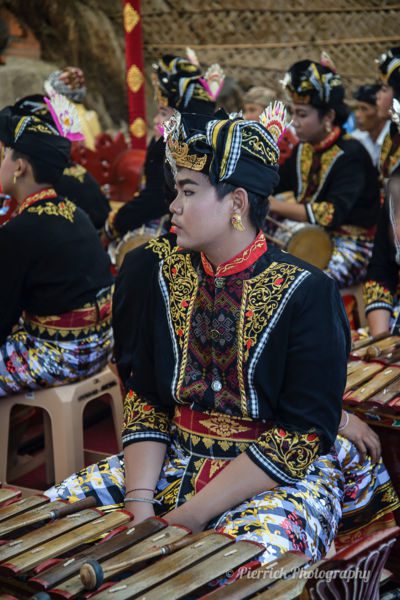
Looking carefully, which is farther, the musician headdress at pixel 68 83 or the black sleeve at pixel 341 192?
the musician headdress at pixel 68 83

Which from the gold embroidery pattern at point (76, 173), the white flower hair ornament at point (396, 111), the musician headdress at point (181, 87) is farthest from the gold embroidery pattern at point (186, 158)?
the gold embroidery pattern at point (76, 173)

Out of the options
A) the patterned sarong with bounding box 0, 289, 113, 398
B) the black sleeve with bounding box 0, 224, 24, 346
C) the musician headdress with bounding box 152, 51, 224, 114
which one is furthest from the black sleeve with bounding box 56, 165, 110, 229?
the black sleeve with bounding box 0, 224, 24, 346

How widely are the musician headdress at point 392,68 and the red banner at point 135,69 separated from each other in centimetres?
276

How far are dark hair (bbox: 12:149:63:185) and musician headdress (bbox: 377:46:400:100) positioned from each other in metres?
1.62

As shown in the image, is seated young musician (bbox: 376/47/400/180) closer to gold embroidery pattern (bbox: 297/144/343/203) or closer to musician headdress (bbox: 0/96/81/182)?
gold embroidery pattern (bbox: 297/144/343/203)

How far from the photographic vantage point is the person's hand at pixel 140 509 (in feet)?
Answer: 7.34

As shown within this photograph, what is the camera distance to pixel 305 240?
15.4 ft

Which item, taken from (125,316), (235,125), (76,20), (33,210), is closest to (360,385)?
(125,316)

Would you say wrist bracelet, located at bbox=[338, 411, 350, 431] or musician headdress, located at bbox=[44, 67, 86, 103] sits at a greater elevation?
musician headdress, located at bbox=[44, 67, 86, 103]

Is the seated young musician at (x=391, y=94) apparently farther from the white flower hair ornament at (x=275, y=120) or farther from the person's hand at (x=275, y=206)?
the white flower hair ornament at (x=275, y=120)

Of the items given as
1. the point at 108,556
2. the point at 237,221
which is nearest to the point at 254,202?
the point at 237,221

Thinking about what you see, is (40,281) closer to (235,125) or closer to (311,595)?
(235,125)

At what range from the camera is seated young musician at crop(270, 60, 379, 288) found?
4.66 m

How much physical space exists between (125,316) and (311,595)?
44.3 inches
